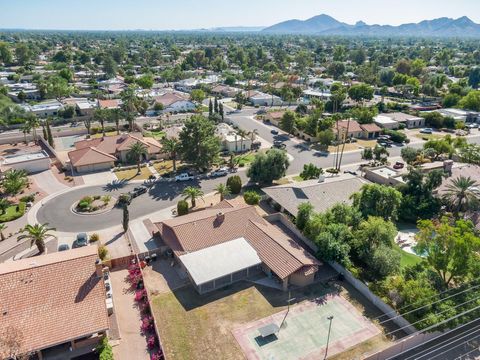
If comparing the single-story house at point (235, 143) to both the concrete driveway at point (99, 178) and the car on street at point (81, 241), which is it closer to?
the concrete driveway at point (99, 178)

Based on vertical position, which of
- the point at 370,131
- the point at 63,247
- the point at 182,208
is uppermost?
the point at 370,131

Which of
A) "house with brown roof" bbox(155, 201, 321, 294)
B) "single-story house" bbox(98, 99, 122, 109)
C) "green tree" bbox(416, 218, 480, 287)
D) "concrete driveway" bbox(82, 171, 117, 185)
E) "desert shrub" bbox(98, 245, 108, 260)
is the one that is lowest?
"concrete driveway" bbox(82, 171, 117, 185)

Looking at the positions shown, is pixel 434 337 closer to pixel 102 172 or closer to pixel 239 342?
pixel 239 342

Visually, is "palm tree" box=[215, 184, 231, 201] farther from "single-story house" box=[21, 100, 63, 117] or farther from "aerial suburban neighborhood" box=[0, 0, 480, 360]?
"single-story house" box=[21, 100, 63, 117]

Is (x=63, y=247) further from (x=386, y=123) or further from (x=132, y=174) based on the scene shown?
(x=386, y=123)

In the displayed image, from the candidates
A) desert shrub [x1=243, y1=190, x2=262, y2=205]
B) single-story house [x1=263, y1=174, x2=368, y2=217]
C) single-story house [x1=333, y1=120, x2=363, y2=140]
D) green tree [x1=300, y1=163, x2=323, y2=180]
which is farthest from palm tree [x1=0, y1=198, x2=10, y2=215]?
single-story house [x1=333, y1=120, x2=363, y2=140]

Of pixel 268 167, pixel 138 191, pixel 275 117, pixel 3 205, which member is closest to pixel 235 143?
pixel 268 167

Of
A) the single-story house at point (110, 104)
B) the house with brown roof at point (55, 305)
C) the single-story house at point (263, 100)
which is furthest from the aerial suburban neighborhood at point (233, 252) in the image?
the single-story house at point (263, 100)
